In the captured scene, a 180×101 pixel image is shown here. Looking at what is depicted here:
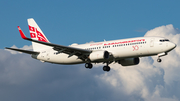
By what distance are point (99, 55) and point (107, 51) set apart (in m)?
1.80

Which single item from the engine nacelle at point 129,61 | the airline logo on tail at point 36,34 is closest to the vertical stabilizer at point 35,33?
the airline logo on tail at point 36,34

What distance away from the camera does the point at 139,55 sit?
5856 cm

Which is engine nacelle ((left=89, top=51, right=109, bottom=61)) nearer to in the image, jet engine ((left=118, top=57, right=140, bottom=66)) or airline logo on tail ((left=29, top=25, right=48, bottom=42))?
jet engine ((left=118, top=57, right=140, bottom=66))

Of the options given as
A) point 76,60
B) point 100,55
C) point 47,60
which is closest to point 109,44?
point 100,55

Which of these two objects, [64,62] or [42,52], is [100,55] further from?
[42,52]

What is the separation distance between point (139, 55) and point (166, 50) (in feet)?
15.4

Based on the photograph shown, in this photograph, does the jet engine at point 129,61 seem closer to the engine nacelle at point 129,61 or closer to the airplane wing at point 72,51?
the engine nacelle at point 129,61

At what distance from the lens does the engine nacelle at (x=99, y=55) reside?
59.1 m

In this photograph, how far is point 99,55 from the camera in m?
59.3

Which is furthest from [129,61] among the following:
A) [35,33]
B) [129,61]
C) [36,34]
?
[35,33]

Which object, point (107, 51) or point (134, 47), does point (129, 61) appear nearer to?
point (107, 51)

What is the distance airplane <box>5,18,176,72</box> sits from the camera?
57.3 metres

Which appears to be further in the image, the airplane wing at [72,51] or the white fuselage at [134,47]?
the airplane wing at [72,51]

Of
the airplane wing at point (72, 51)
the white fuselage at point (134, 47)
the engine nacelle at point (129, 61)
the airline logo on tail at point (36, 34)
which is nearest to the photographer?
the white fuselage at point (134, 47)
